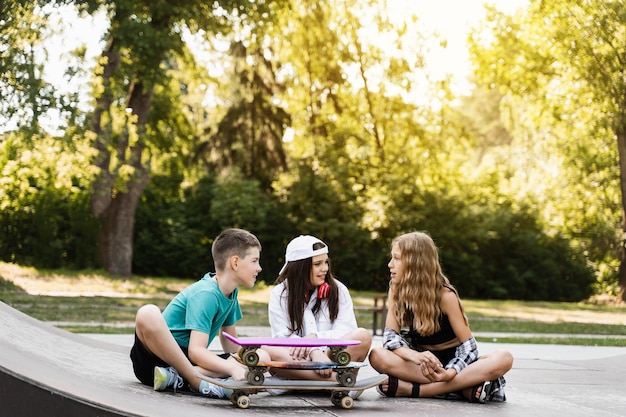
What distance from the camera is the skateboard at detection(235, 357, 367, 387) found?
5.84 metres

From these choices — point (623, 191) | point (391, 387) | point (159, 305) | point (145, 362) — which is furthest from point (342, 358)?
point (623, 191)

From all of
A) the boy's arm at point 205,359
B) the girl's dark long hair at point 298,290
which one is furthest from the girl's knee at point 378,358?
the boy's arm at point 205,359

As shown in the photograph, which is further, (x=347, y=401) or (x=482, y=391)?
→ (x=482, y=391)

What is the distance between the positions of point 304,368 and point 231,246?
0.98 meters

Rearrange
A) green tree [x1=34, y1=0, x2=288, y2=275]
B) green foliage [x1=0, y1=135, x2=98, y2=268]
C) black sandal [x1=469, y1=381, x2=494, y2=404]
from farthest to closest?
Result: green foliage [x1=0, y1=135, x2=98, y2=268] → green tree [x1=34, y1=0, x2=288, y2=275] → black sandal [x1=469, y1=381, x2=494, y2=404]

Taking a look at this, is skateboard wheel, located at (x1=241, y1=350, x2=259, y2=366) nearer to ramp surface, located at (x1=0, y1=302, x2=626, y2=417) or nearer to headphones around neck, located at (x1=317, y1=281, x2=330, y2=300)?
ramp surface, located at (x1=0, y1=302, x2=626, y2=417)

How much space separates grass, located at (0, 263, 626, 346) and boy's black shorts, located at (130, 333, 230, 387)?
7.23m

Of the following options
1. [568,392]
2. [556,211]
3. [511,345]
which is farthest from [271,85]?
[568,392]

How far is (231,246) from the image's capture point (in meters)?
6.30

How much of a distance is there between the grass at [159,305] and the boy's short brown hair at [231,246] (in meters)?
7.61

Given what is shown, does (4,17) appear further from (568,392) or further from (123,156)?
(568,392)

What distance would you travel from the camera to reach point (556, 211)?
3519 cm

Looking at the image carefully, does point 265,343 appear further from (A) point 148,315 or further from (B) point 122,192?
(B) point 122,192

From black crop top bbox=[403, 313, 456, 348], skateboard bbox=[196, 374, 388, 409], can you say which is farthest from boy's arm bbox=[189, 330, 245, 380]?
black crop top bbox=[403, 313, 456, 348]
